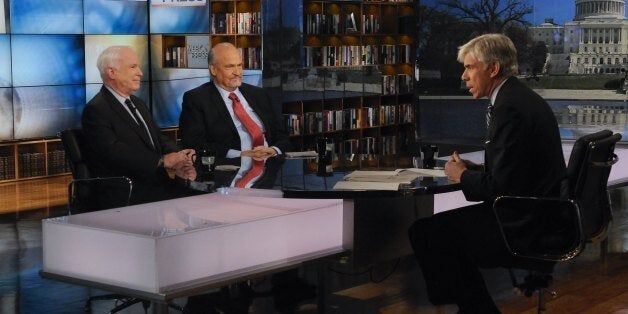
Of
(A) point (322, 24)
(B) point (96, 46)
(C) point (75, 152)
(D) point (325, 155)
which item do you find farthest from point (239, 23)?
(D) point (325, 155)

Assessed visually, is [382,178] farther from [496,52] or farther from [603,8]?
[603,8]

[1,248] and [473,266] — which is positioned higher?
[473,266]

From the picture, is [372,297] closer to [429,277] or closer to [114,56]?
[429,277]

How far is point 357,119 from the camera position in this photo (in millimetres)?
12297

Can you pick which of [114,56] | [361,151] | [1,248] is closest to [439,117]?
[361,151]

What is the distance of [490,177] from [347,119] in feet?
27.6

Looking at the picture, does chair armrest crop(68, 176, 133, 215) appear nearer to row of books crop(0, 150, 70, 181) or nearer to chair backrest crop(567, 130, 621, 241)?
chair backrest crop(567, 130, 621, 241)

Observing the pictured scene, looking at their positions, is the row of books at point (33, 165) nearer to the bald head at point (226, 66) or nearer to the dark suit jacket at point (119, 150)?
the bald head at point (226, 66)

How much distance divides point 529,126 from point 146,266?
146cm

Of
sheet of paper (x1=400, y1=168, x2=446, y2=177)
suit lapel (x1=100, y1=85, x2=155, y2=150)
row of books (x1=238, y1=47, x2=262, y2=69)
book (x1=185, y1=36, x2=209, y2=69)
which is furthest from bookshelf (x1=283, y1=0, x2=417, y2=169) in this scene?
sheet of paper (x1=400, y1=168, x2=446, y2=177)

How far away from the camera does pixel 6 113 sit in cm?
1019

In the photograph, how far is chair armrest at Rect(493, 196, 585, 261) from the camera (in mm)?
3697

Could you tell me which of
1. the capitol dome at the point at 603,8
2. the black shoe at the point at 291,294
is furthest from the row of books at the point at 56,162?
the capitol dome at the point at 603,8

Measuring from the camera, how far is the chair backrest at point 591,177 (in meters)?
3.73
